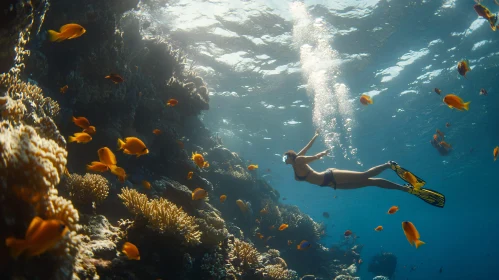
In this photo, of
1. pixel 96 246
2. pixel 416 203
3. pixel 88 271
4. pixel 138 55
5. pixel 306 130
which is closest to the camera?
pixel 88 271

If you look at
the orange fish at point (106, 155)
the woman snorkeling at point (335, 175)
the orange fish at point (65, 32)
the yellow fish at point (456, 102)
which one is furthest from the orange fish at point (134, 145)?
the yellow fish at point (456, 102)

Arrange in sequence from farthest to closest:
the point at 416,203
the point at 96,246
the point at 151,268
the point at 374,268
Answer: the point at 416,203 < the point at 374,268 < the point at 151,268 < the point at 96,246

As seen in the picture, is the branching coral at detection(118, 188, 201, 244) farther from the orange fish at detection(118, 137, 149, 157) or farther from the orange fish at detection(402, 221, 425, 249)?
the orange fish at detection(402, 221, 425, 249)

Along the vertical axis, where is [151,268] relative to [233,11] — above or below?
below

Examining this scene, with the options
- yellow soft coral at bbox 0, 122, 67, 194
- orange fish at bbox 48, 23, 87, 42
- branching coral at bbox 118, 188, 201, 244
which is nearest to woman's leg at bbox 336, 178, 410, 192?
branching coral at bbox 118, 188, 201, 244

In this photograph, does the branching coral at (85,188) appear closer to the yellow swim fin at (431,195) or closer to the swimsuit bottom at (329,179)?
the swimsuit bottom at (329,179)

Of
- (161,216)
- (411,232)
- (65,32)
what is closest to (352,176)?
(411,232)

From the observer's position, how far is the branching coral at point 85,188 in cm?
531

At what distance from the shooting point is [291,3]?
14.0 meters

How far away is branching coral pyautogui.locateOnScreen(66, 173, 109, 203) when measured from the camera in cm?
531

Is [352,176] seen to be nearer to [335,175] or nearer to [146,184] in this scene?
[335,175]

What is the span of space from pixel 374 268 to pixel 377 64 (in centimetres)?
1803

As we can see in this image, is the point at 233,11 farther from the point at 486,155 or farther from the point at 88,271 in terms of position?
the point at 486,155

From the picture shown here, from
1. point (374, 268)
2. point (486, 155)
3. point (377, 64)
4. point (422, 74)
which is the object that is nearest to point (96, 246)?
point (377, 64)
